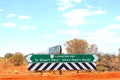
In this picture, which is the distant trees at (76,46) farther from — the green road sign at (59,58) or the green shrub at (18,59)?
the green road sign at (59,58)

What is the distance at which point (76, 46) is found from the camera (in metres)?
48.7

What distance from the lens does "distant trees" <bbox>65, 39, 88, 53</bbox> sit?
4784 centimetres

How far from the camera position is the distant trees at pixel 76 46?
47.8 m

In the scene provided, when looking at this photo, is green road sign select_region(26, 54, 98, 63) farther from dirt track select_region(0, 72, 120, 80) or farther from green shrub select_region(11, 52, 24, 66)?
green shrub select_region(11, 52, 24, 66)

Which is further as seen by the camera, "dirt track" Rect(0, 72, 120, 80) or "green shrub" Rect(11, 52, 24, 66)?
"green shrub" Rect(11, 52, 24, 66)

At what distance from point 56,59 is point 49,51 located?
2.84 metres

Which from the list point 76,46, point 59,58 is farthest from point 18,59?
point 59,58

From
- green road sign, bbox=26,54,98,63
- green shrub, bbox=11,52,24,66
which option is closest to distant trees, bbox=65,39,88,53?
green shrub, bbox=11,52,24,66

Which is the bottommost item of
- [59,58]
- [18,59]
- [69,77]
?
[69,77]

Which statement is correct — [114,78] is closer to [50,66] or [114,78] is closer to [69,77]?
[69,77]

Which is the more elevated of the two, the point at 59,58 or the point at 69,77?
the point at 59,58

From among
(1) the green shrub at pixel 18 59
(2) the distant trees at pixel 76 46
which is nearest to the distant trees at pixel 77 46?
(2) the distant trees at pixel 76 46

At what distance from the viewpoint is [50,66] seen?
56.8ft

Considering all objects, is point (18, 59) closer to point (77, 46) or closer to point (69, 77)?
point (77, 46)
